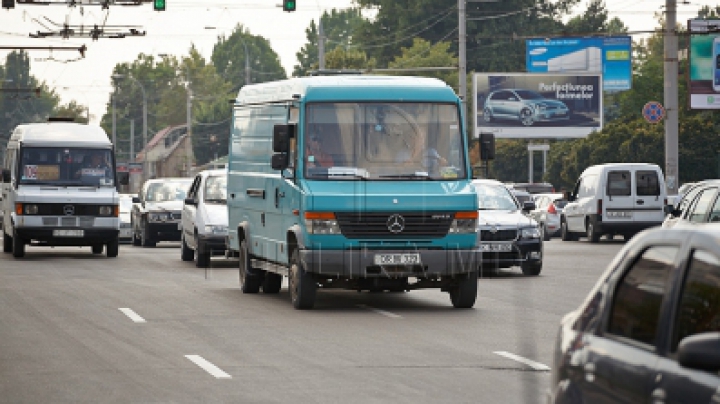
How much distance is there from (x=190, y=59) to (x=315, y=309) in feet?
581

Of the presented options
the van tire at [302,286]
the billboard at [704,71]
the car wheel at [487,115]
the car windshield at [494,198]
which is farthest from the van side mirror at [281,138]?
the car wheel at [487,115]

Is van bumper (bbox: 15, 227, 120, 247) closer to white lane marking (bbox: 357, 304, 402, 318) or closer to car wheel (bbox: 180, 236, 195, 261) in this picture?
car wheel (bbox: 180, 236, 195, 261)

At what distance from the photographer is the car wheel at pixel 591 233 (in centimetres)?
4181

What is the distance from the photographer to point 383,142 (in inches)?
742

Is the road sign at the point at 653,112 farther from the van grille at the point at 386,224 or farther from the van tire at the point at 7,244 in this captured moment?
the van grille at the point at 386,224

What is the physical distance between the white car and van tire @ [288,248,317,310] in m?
9.97

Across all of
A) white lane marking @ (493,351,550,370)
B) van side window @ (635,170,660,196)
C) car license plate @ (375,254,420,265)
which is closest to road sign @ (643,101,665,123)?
van side window @ (635,170,660,196)

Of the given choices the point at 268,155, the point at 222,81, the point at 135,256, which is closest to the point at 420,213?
the point at 268,155

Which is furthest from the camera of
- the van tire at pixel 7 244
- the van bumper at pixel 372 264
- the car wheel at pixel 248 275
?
the van tire at pixel 7 244

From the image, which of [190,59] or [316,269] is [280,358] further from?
[190,59]

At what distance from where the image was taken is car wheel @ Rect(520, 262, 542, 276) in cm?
2628

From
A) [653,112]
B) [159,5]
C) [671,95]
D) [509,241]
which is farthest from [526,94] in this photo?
[509,241]

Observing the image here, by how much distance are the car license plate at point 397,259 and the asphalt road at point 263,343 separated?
A: 579 millimetres

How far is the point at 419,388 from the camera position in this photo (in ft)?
37.5
